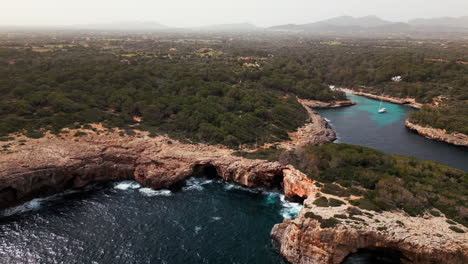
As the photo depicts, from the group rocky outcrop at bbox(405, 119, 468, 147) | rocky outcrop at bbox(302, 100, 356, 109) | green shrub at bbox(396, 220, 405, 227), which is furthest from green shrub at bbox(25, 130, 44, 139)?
rocky outcrop at bbox(405, 119, 468, 147)

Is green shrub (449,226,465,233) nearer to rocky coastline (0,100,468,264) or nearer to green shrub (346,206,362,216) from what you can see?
rocky coastline (0,100,468,264)

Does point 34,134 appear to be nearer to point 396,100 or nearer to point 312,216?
point 312,216

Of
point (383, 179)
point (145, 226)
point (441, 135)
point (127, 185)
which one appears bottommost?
point (145, 226)

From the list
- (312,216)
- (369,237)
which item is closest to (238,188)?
(312,216)

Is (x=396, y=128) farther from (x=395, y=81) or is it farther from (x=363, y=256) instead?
(x=363, y=256)

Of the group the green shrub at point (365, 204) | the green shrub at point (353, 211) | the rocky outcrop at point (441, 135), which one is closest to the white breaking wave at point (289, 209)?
the green shrub at point (365, 204)

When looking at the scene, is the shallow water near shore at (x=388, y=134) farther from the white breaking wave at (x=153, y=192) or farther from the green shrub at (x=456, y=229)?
the white breaking wave at (x=153, y=192)
